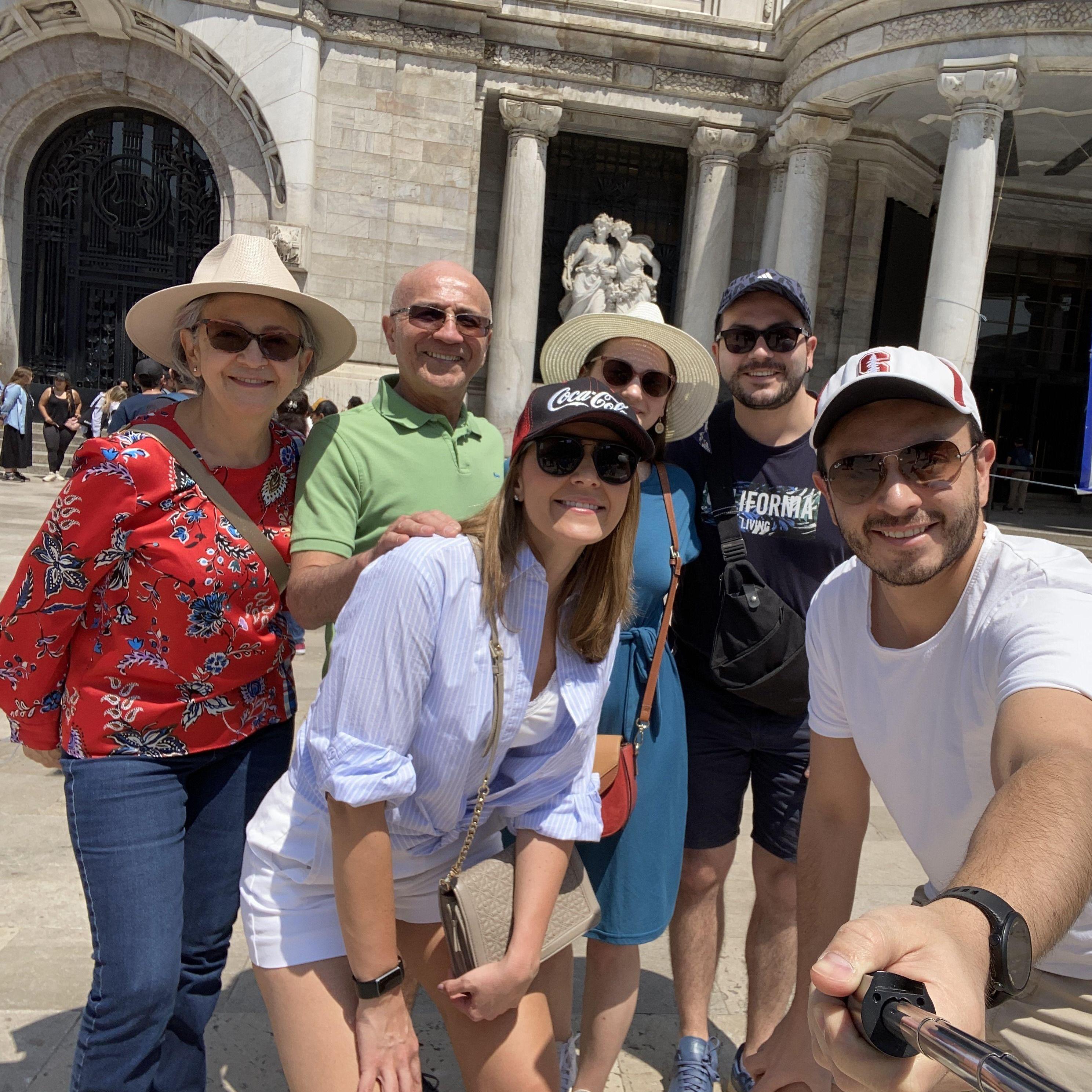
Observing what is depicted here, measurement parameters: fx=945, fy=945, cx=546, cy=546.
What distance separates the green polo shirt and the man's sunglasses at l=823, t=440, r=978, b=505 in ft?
3.65

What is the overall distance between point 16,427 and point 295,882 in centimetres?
1406

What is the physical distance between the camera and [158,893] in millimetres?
1982

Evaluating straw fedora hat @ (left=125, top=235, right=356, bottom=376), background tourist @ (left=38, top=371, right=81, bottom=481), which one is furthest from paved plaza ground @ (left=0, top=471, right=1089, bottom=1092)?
background tourist @ (left=38, top=371, right=81, bottom=481)

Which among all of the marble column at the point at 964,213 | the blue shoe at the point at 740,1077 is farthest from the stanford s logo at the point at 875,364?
the marble column at the point at 964,213

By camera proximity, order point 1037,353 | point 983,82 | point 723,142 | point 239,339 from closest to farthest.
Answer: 1. point 239,339
2. point 983,82
3. point 723,142
4. point 1037,353

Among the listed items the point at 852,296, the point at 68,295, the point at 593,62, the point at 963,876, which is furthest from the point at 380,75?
the point at 963,876

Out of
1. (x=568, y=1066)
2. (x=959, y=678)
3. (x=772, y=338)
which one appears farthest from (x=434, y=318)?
(x=568, y=1066)

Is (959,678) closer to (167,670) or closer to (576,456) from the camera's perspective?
(576,456)

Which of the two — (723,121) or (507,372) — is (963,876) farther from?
(723,121)

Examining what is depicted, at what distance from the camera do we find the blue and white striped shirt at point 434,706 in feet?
5.69

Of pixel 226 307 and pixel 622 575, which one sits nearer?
pixel 622 575

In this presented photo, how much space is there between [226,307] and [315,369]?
342 mm

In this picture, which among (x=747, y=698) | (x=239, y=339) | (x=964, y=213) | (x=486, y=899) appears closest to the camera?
(x=486, y=899)

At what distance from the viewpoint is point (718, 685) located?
2.84m
